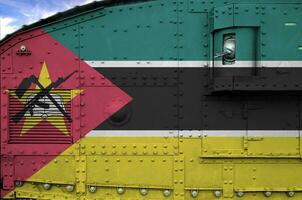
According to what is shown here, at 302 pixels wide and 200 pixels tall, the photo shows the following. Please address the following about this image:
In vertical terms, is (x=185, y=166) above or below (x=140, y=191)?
above

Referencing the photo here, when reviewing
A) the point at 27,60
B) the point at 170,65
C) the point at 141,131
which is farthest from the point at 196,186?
the point at 27,60

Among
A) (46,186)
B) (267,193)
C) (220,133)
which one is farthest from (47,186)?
(267,193)

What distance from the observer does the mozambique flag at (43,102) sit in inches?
147

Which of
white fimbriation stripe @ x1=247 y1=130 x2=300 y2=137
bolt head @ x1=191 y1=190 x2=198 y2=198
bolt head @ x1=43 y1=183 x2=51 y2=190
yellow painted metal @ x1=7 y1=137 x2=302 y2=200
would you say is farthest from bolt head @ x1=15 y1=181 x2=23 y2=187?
white fimbriation stripe @ x1=247 y1=130 x2=300 y2=137

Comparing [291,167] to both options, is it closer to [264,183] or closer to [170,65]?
[264,183]

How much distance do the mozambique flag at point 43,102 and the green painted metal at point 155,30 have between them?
0.20m

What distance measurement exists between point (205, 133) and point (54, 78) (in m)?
1.59

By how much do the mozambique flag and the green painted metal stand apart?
197 mm

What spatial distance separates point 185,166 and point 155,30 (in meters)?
1.38

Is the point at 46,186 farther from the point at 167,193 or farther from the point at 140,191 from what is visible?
the point at 167,193

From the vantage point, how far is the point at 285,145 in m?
3.70

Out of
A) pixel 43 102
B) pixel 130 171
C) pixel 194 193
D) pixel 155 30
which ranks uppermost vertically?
pixel 155 30

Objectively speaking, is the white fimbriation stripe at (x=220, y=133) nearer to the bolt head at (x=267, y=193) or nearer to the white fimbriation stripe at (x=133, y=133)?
the white fimbriation stripe at (x=133, y=133)

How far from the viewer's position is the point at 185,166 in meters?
3.71
